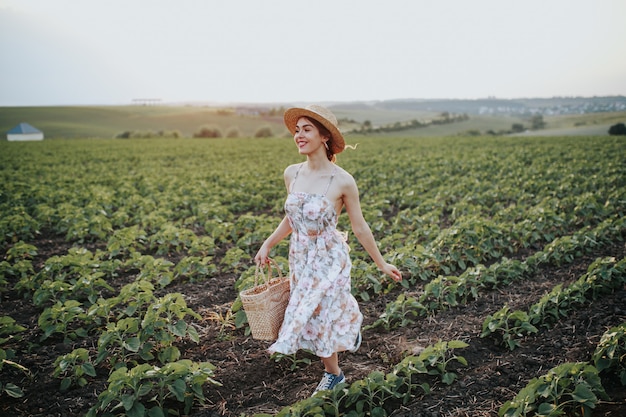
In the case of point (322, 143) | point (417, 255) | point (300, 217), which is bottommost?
point (417, 255)

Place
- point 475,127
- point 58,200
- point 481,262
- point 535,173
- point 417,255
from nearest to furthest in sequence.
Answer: point 417,255, point 481,262, point 58,200, point 535,173, point 475,127

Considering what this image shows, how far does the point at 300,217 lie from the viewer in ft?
11.0

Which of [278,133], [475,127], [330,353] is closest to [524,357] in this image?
[330,353]

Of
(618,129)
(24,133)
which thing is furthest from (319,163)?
(24,133)

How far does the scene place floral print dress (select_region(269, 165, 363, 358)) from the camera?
3.29 m

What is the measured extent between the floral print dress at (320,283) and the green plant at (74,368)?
5.89 ft

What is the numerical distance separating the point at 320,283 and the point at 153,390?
1.70m

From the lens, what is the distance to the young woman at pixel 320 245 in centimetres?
328

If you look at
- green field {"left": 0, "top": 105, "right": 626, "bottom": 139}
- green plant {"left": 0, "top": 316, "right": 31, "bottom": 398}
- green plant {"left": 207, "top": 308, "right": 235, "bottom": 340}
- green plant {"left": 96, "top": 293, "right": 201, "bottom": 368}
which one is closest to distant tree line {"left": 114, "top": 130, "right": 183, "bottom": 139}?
green field {"left": 0, "top": 105, "right": 626, "bottom": 139}

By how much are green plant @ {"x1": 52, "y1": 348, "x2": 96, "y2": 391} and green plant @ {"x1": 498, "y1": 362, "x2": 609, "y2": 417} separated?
3281 mm

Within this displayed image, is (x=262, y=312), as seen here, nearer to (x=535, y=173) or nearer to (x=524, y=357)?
(x=524, y=357)

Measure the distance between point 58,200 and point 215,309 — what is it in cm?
880

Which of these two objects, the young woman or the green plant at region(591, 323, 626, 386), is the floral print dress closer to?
the young woman

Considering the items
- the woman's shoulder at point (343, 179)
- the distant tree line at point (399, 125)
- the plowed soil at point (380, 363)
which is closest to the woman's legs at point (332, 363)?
the plowed soil at point (380, 363)
